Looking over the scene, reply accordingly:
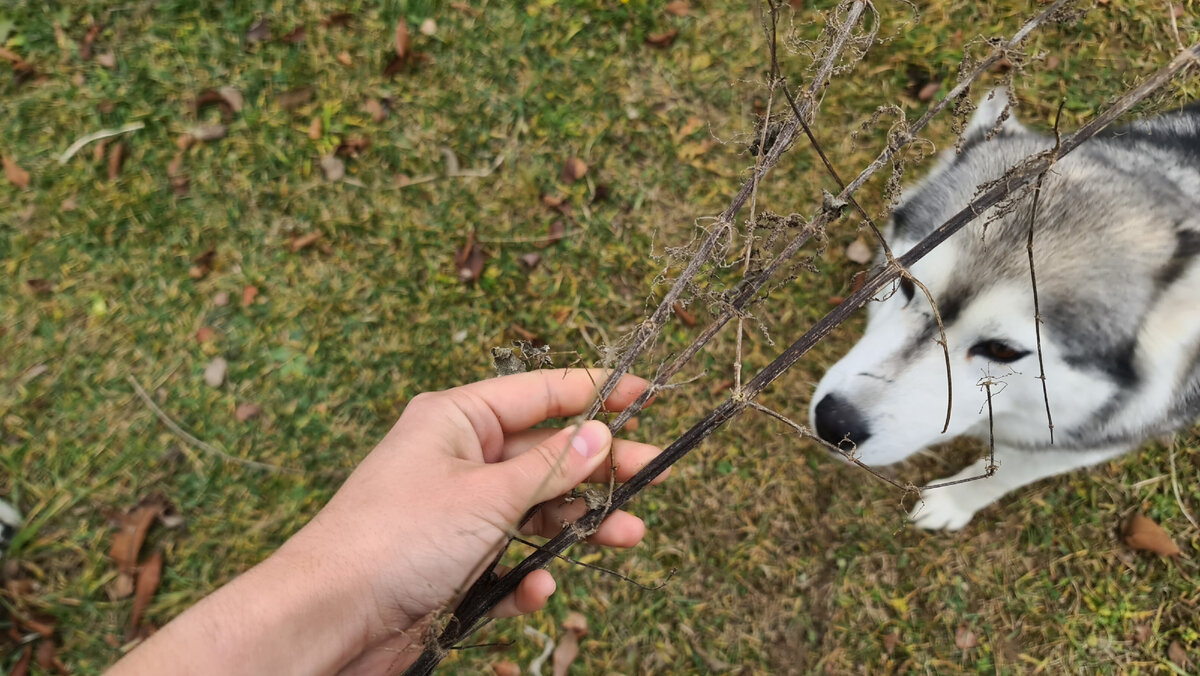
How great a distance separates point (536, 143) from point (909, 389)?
7.93 ft

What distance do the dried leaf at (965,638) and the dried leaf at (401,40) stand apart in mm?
4123

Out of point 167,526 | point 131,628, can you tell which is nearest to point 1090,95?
point 167,526

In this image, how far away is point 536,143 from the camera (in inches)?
147

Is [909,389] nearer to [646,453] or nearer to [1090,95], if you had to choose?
[646,453]

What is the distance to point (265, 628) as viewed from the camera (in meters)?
1.70

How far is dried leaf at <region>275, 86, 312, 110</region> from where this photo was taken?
382cm

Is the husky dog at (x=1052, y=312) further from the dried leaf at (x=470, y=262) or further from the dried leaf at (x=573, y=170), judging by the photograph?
the dried leaf at (x=470, y=262)

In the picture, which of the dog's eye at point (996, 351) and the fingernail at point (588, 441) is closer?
the fingernail at point (588, 441)

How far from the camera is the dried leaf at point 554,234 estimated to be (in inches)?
143

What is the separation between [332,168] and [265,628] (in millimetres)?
2713

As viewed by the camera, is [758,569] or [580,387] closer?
[580,387]

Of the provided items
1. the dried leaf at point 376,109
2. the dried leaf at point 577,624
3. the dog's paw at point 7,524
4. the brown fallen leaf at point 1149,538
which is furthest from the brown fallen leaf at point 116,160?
the brown fallen leaf at point 1149,538

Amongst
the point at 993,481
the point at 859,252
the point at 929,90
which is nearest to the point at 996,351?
the point at 993,481

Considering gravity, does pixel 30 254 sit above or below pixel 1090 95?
below
